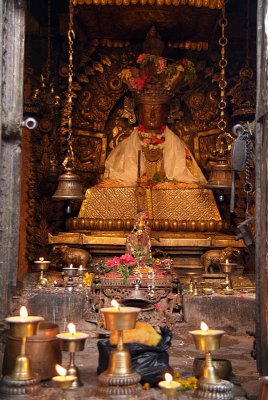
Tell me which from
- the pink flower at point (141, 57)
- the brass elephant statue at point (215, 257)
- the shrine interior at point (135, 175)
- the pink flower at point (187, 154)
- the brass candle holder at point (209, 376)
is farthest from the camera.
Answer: the pink flower at point (187, 154)

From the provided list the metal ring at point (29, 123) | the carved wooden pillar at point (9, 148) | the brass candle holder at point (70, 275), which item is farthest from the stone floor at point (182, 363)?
the metal ring at point (29, 123)

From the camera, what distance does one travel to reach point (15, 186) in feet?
18.4

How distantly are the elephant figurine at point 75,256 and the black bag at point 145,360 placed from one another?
426 cm

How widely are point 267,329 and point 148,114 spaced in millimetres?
6227

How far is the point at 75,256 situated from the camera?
9281 millimetres

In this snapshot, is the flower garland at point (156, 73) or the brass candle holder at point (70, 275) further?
the flower garland at point (156, 73)

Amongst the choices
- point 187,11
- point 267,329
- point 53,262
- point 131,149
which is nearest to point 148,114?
point 131,149

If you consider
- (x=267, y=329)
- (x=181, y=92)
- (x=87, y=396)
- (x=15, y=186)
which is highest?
(x=181, y=92)

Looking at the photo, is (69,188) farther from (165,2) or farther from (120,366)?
(120,366)

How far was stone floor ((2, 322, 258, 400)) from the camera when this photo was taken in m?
4.64

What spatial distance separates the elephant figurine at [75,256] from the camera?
9.27 m

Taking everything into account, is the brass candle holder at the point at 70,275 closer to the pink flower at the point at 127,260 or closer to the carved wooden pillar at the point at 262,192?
the pink flower at the point at 127,260

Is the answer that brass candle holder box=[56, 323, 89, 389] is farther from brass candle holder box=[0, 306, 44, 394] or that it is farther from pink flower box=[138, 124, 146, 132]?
pink flower box=[138, 124, 146, 132]

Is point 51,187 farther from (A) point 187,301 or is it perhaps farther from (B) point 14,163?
(B) point 14,163
